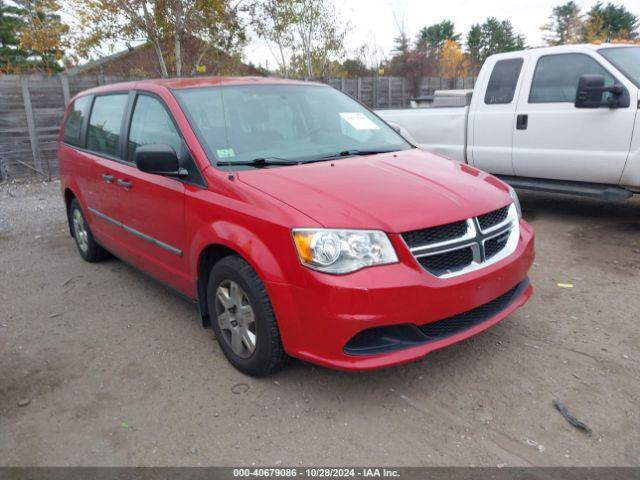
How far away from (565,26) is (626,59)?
5037cm

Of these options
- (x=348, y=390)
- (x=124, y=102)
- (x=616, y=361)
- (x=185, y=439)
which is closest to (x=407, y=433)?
(x=348, y=390)

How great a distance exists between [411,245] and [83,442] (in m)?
1.96

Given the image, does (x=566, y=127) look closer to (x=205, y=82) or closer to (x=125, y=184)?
(x=205, y=82)

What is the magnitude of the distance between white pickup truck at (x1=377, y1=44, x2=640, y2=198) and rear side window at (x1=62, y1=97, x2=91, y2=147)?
316 centimetres

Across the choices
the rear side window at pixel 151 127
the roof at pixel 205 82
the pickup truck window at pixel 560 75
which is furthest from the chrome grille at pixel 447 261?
the pickup truck window at pixel 560 75

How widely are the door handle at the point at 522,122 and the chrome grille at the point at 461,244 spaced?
358cm

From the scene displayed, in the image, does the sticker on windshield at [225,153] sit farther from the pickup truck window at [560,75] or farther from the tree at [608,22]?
the tree at [608,22]

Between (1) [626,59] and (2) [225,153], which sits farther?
(1) [626,59]

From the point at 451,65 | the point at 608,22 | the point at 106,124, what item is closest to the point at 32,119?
the point at 106,124

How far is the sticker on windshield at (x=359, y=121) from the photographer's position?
4.04 m

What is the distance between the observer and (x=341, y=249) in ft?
8.52

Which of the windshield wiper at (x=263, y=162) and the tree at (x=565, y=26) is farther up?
the tree at (x=565, y=26)

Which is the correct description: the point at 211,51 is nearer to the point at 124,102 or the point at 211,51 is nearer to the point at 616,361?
the point at 124,102

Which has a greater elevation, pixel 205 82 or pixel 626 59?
pixel 626 59
